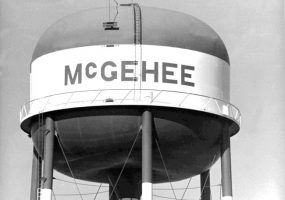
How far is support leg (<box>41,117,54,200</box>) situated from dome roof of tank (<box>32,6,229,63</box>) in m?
2.65

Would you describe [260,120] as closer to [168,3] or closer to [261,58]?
[261,58]

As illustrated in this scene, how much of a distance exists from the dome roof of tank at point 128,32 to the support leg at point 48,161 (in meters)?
2.65

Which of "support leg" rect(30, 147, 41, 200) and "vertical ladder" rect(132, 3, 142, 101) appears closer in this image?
"vertical ladder" rect(132, 3, 142, 101)

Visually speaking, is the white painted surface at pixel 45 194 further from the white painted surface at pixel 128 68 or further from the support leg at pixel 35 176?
the white painted surface at pixel 128 68

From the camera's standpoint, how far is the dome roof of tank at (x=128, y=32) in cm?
3128

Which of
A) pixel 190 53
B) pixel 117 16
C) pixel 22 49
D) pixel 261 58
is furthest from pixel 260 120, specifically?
pixel 22 49

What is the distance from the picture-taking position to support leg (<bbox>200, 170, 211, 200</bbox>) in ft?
112

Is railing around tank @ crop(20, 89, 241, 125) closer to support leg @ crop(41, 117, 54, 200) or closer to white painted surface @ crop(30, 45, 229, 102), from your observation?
white painted surface @ crop(30, 45, 229, 102)

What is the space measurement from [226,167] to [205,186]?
2365mm

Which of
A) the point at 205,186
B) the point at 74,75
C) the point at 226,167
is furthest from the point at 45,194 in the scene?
the point at 205,186

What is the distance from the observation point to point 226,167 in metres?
32.2

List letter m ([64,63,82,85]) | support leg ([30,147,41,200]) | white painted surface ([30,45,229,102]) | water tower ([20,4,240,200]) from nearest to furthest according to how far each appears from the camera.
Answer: water tower ([20,4,240,200]) → white painted surface ([30,45,229,102]) → letter m ([64,63,82,85]) → support leg ([30,147,41,200])

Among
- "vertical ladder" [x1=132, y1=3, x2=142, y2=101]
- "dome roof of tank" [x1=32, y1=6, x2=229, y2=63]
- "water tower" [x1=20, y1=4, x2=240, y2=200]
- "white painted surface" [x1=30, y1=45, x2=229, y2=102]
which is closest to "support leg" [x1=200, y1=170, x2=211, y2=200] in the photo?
"water tower" [x1=20, y1=4, x2=240, y2=200]

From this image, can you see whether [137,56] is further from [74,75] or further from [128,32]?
[74,75]
